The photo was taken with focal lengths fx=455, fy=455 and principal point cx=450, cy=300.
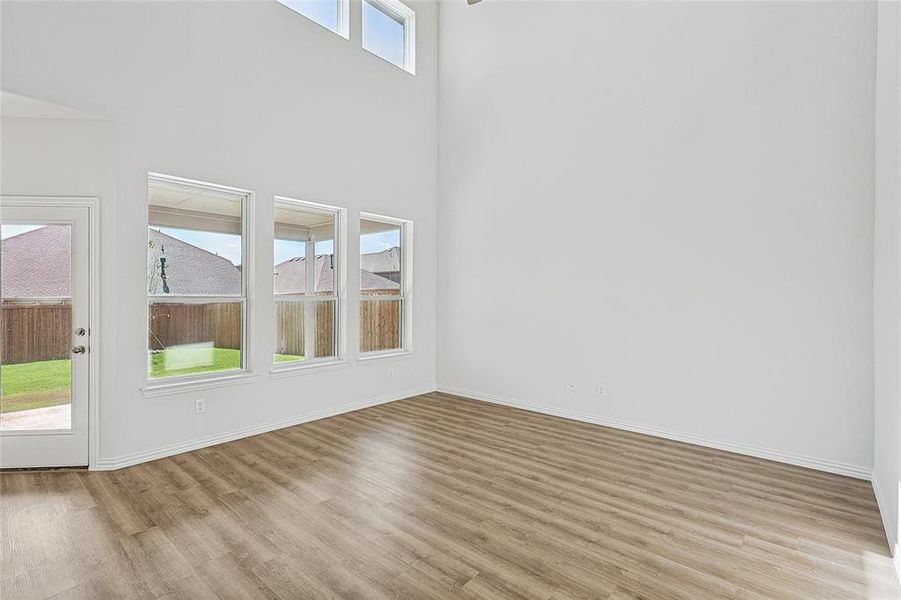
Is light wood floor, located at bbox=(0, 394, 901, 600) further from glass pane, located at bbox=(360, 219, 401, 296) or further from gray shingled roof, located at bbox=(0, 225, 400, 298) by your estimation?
glass pane, located at bbox=(360, 219, 401, 296)

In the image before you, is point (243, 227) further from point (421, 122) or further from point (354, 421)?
point (421, 122)

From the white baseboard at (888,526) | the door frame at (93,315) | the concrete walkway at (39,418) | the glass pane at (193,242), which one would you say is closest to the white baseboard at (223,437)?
the door frame at (93,315)

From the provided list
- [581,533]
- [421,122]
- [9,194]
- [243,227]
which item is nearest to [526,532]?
[581,533]

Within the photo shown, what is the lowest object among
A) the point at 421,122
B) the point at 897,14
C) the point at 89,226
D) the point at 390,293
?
the point at 390,293

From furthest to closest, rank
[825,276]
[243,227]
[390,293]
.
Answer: [390,293] → [243,227] → [825,276]

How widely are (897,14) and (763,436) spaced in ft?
10.1

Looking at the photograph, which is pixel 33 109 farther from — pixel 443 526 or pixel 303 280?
pixel 443 526

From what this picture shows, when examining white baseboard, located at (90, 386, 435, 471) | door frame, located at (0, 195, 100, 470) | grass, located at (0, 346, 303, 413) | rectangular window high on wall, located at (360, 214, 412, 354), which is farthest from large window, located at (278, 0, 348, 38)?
white baseboard, located at (90, 386, 435, 471)

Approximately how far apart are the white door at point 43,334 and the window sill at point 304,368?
1.52m

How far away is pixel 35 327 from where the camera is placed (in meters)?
3.45

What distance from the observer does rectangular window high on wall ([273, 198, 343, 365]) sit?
188 inches

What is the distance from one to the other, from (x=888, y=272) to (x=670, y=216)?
177 cm

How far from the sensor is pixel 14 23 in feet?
9.80

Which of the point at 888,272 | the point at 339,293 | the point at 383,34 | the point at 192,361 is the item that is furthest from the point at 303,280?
the point at 888,272
